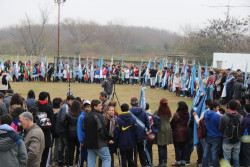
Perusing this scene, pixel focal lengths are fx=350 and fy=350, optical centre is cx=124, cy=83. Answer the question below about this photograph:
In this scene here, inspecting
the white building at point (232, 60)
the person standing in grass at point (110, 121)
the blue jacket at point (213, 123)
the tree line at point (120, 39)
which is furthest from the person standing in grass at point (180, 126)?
the tree line at point (120, 39)

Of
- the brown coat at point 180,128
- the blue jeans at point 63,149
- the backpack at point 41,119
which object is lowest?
the blue jeans at point 63,149

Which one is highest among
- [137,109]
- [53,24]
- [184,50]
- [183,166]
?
[53,24]

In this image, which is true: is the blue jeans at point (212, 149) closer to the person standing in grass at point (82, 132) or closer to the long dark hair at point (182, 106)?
the long dark hair at point (182, 106)

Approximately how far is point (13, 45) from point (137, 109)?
46.4 metres

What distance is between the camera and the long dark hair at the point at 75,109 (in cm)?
739

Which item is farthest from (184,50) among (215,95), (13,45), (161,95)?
(13,45)

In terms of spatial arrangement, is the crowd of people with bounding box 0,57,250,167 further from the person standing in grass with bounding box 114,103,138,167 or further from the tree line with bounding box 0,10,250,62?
the tree line with bounding box 0,10,250,62

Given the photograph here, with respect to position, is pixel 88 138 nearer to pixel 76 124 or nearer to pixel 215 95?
pixel 76 124

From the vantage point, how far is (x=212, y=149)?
712 cm

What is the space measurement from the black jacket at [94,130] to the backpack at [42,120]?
92 centimetres

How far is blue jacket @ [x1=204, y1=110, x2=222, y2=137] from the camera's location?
23.0ft

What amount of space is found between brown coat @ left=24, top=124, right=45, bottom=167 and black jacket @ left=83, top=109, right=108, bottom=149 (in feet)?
3.22

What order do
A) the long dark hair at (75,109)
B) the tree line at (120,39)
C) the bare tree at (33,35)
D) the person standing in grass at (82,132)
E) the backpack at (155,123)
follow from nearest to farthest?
the person standing in grass at (82,132) → the long dark hair at (75,109) → the backpack at (155,123) → the tree line at (120,39) → the bare tree at (33,35)

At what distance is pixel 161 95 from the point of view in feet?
67.5
